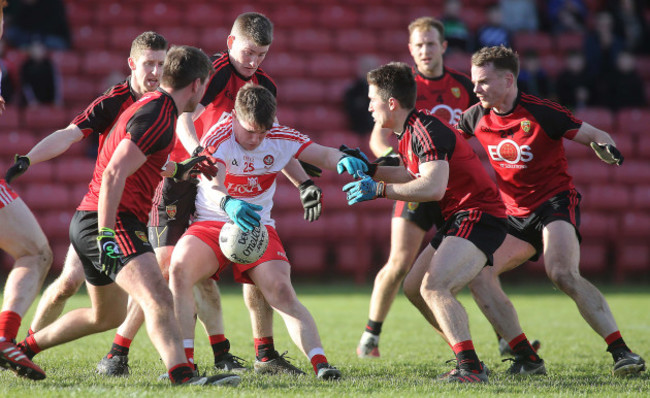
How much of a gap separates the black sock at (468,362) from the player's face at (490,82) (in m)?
2.00

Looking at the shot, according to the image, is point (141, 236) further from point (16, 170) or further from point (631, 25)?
point (631, 25)

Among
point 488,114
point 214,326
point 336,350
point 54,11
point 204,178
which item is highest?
point 54,11

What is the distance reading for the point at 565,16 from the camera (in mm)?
17125

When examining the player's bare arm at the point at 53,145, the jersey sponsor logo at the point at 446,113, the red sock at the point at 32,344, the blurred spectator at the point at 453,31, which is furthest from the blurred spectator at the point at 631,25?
the red sock at the point at 32,344

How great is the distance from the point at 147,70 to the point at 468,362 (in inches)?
119

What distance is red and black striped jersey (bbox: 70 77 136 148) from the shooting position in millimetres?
5586

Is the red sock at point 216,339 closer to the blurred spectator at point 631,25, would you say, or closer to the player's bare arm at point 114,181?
the player's bare arm at point 114,181

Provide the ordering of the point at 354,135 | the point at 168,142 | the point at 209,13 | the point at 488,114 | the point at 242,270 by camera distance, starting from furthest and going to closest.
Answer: the point at 209,13 < the point at 354,135 < the point at 488,114 < the point at 242,270 < the point at 168,142

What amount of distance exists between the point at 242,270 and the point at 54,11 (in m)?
11.1

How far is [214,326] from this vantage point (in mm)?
5938

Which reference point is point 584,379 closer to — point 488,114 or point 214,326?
point 488,114

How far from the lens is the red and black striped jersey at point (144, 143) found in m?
4.64

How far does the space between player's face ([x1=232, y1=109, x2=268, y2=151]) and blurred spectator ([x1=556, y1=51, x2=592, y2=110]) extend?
10.4 m

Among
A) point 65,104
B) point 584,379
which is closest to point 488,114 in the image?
point 584,379
